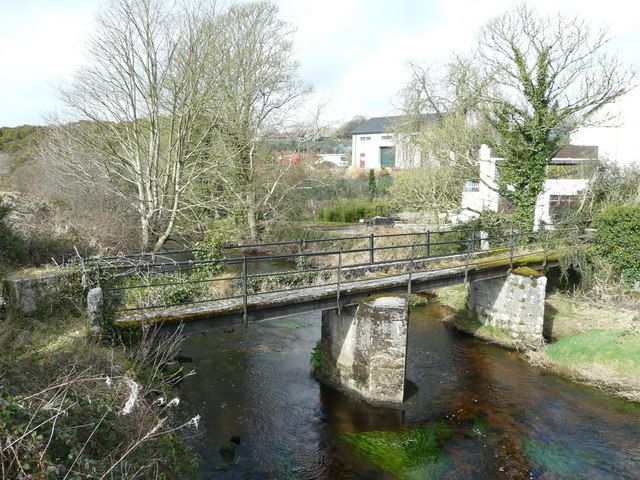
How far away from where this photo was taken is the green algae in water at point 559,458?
28.4ft

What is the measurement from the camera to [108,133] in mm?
15922

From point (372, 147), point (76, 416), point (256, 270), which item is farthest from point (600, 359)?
point (372, 147)

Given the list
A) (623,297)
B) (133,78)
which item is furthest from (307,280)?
(623,297)

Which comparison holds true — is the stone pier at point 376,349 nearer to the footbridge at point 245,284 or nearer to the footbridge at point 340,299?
the footbridge at point 340,299

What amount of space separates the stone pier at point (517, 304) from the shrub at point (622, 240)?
161 inches

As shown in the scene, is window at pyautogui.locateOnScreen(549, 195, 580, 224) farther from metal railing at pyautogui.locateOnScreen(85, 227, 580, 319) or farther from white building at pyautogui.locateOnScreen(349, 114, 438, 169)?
white building at pyautogui.locateOnScreen(349, 114, 438, 169)

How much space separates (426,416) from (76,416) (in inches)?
319

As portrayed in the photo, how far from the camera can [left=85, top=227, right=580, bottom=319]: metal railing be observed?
30.6ft

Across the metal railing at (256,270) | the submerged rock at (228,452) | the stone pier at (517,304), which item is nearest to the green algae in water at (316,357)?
the metal railing at (256,270)

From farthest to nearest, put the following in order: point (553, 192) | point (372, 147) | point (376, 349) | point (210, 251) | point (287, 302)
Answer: point (372, 147)
point (553, 192)
point (210, 251)
point (376, 349)
point (287, 302)

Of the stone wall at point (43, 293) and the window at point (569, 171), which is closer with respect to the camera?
the stone wall at point (43, 293)

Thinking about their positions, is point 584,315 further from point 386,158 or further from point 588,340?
point 386,158

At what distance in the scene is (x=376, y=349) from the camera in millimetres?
10898

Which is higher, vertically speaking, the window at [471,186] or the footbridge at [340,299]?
the window at [471,186]
